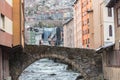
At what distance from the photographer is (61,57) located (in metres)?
42.5

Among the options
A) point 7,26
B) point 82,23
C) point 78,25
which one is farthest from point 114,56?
point 78,25

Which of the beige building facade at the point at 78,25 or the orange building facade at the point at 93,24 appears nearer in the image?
the orange building facade at the point at 93,24

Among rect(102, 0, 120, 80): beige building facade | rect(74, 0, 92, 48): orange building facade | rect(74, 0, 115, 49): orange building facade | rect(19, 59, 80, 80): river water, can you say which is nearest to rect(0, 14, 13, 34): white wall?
rect(102, 0, 120, 80): beige building facade

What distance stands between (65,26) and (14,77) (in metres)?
83.9

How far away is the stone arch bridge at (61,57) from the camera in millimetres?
40125

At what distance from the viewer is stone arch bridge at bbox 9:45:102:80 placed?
4012 cm

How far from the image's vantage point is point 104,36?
61969 mm

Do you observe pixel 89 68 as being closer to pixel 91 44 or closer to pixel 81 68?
pixel 81 68

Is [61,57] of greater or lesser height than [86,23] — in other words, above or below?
below

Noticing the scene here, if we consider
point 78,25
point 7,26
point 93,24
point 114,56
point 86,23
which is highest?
point 78,25

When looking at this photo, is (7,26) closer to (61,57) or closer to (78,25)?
(61,57)

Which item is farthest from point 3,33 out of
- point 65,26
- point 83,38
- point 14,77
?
point 65,26

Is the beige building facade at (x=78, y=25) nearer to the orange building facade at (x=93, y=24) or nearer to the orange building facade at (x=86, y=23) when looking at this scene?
the orange building facade at (x=93, y=24)

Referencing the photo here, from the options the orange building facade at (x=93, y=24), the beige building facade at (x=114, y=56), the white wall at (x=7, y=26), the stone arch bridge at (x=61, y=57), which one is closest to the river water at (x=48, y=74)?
the orange building facade at (x=93, y=24)
